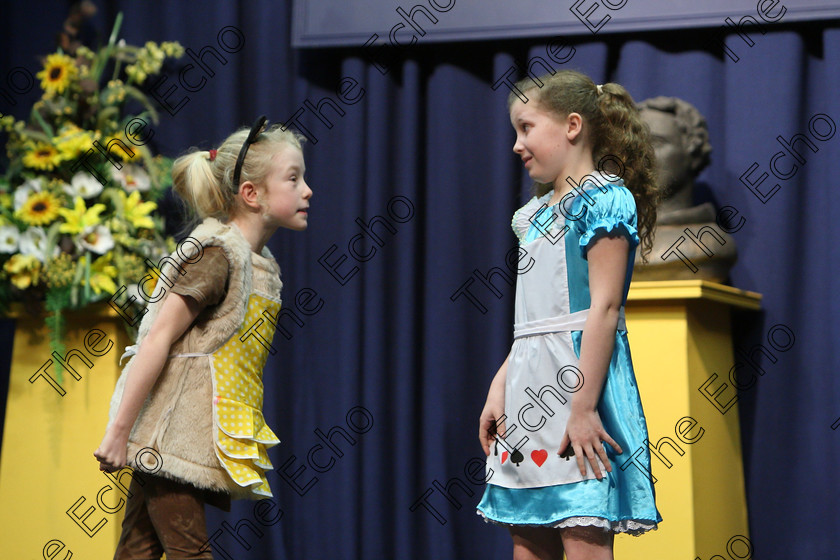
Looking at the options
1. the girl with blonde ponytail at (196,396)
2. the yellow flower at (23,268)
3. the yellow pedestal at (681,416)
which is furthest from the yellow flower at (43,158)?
the yellow pedestal at (681,416)

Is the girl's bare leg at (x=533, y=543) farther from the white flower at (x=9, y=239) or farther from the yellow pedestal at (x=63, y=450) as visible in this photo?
the white flower at (x=9, y=239)

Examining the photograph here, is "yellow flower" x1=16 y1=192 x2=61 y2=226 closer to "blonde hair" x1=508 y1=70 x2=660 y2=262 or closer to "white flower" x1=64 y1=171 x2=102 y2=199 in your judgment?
"white flower" x1=64 y1=171 x2=102 y2=199

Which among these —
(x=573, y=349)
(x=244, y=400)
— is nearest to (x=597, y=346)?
(x=573, y=349)

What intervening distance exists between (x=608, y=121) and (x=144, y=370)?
909 millimetres

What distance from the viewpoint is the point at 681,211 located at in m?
2.48

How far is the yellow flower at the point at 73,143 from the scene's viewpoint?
2.62 meters

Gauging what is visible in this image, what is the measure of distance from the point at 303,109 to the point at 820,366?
1784 mm

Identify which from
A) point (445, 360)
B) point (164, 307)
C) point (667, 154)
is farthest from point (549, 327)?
point (445, 360)

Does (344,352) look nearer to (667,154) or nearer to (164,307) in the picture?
(667,154)

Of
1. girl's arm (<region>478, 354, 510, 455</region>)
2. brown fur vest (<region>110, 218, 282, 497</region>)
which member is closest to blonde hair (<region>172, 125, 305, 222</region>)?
brown fur vest (<region>110, 218, 282, 497</region>)

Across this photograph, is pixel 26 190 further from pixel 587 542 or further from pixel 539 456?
pixel 587 542

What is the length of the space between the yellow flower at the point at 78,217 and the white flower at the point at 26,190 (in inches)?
4.3

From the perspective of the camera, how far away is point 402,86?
10.1ft

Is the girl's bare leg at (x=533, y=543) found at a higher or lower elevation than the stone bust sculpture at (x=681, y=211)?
lower
